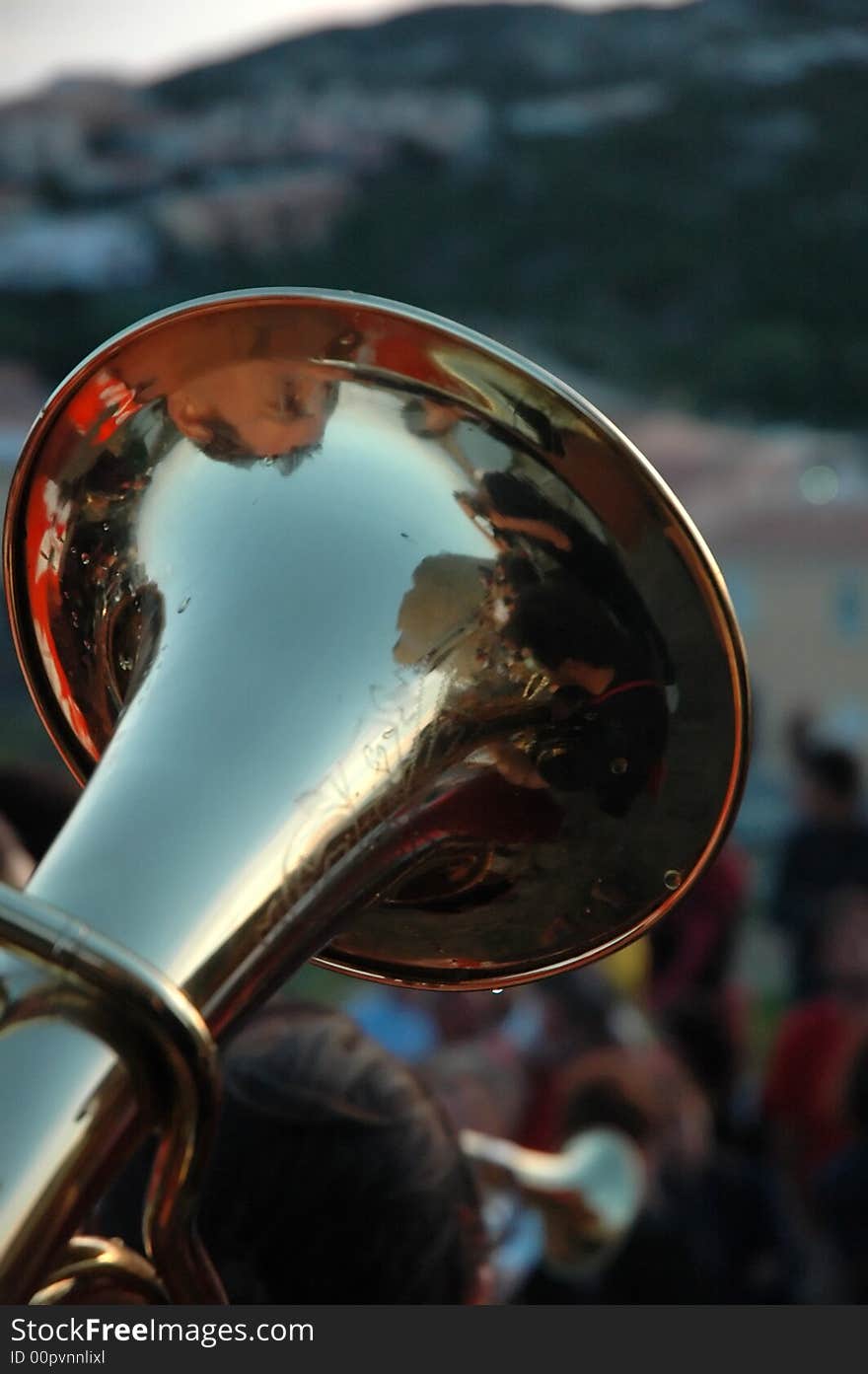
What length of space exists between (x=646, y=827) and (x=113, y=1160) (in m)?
0.46

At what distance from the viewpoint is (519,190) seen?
1230 centimetres

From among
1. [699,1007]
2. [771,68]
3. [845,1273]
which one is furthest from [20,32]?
[845,1273]

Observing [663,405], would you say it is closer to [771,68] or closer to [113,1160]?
[771,68]

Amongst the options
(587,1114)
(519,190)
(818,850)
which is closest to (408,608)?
(587,1114)

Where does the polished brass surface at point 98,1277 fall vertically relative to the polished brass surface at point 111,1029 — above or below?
below

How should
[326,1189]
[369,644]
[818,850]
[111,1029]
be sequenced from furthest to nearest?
1. [818,850]
2. [326,1189]
3. [369,644]
4. [111,1029]

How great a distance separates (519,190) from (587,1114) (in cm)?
1048

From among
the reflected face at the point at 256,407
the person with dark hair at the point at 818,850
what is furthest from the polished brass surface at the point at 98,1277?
the person with dark hair at the point at 818,850

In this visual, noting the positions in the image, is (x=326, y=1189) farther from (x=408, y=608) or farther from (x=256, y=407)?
(x=256, y=407)

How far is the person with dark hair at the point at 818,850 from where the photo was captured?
4043 millimetres

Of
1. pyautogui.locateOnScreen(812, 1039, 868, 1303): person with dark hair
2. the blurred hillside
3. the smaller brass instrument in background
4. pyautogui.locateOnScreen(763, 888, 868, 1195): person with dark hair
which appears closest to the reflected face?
the smaller brass instrument in background

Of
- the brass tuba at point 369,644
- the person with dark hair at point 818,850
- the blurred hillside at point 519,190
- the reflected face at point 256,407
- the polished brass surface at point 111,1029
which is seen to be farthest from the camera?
the blurred hillside at point 519,190

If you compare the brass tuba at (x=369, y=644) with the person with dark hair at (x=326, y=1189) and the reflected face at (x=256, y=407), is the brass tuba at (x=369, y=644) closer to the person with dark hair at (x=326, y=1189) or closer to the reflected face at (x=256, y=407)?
the reflected face at (x=256, y=407)

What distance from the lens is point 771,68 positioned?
12109 mm
